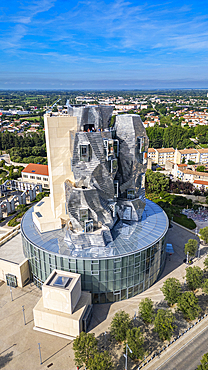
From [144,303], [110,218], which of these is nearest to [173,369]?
[144,303]

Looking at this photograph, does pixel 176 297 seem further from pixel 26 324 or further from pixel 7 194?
pixel 7 194

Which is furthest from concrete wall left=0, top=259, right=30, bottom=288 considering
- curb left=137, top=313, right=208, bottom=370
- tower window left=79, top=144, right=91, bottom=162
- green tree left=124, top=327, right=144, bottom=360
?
curb left=137, top=313, right=208, bottom=370

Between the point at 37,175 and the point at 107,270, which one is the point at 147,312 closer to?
the point at 107,270

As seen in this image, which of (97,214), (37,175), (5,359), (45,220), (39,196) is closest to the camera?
(5,359)

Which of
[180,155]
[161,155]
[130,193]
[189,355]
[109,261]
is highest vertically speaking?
[130,193]

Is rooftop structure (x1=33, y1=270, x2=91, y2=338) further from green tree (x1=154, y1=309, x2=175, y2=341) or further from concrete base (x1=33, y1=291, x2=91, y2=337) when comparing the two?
green tree (x1=154, y1=309, x2=175, y2=341)

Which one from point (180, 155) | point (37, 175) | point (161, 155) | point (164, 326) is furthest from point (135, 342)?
point (161, 155)
